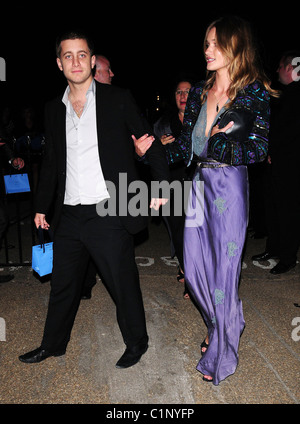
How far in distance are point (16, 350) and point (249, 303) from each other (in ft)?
7.49

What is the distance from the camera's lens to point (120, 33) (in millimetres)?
17875

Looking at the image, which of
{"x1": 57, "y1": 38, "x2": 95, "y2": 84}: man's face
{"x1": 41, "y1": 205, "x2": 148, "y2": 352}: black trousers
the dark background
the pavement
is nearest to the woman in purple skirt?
the pavement

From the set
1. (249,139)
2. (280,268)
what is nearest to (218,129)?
(249,139)

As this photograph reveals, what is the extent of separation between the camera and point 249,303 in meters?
3.94

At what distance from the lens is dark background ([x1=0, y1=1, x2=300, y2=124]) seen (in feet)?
35.3

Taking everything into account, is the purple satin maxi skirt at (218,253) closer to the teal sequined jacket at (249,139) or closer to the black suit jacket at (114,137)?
the teal sequined jacket at (249,139)

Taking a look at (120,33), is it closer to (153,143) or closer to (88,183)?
(153,143)

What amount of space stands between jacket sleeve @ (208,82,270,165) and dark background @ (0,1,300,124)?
798 cm

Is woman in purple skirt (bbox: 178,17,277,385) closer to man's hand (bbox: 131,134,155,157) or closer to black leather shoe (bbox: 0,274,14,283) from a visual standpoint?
man's hand (bbox: 131,134,155,157)

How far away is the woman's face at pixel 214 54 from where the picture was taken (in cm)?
241

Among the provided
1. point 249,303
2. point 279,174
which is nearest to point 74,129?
point 249,303

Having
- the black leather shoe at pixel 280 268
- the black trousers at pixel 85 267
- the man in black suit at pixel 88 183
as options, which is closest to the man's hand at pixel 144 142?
the man in black suit at pixel 88 183

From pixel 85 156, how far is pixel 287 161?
308cm
